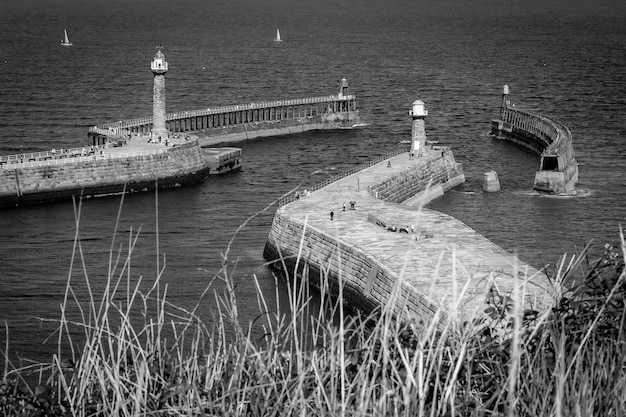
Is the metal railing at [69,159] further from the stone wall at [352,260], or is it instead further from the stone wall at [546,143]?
the stone wall at [546,143]

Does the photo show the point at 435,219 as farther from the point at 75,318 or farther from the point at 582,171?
the point at 582,171

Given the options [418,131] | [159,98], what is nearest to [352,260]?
[418,131]

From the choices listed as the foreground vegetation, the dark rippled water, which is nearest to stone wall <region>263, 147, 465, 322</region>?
the dark rippled water

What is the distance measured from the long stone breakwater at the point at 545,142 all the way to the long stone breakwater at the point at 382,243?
8.00m

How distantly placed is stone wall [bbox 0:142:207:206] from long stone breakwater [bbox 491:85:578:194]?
2658 centimetres

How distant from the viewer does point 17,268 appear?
6831 centimetres

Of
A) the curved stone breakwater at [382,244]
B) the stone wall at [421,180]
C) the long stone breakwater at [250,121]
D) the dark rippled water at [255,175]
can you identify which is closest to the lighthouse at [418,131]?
the stone wall at [421,180]

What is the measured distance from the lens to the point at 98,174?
9544 centimetres

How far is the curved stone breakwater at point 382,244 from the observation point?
5152 cm

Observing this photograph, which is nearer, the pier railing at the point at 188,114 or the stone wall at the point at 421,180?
the stone wall at the point at 421,180

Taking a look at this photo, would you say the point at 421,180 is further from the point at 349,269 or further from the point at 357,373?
the point at 357,373

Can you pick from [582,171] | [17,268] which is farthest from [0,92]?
[17,268]

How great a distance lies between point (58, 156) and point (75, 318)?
43672 mm

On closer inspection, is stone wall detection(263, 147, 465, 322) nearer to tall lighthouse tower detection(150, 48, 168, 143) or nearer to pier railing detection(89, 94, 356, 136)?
tall lighthouse tower detection(150, 48, 168, 143)
